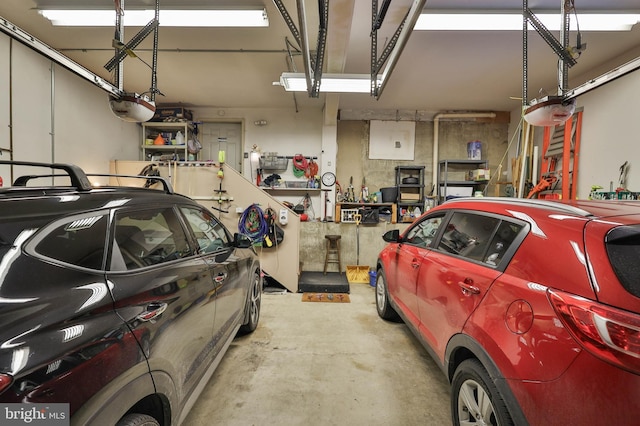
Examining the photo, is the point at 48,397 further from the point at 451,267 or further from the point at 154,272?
the point at 451,267

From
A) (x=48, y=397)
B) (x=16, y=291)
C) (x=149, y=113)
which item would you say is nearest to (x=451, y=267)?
(x=48, y=397)

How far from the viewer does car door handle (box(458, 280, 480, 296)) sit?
52.5 inches

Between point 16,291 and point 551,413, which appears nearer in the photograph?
point 16,291

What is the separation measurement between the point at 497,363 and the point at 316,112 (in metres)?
5.61

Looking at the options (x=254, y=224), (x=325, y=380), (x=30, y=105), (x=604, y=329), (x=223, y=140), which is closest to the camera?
(x=604, y=329)

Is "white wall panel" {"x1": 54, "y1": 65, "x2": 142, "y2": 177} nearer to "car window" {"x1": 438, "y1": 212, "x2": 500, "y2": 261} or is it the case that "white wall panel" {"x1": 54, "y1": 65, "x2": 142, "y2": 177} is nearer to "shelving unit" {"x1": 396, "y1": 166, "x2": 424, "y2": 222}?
"car window" {"x1": 438, "y1": 212, "x2": 500, "y2": 261}

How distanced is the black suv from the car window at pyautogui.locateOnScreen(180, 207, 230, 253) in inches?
10.0

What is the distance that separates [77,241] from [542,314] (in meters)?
1.80

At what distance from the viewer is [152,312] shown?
110 centimetres

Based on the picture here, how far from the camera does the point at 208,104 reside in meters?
5.68

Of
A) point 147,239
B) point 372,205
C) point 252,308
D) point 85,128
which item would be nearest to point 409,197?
point 372,205

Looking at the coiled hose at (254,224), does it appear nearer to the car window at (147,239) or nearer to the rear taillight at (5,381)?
the car window at (147,239)

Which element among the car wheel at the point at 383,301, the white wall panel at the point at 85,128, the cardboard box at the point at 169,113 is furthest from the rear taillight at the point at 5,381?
the cardboard box at the point at 169,113

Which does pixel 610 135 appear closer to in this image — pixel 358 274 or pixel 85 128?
pixel 358 274
